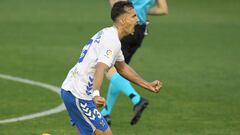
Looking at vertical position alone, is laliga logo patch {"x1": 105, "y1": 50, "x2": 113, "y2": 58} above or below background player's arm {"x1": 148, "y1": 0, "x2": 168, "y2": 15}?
above

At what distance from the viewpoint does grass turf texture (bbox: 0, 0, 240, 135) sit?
38.9ft

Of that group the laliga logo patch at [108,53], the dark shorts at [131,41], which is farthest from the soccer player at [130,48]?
the laliga logo patch at [108,53]

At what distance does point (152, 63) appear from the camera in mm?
18234

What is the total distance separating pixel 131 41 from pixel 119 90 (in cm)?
75

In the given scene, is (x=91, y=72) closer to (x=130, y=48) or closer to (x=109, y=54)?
(x=109, y=54)

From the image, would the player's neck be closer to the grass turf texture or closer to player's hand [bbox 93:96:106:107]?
player's hand [bbox 93:96:106:107]

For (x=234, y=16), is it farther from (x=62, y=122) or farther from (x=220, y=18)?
(x=62, y=122)

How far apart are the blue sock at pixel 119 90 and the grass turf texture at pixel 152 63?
26 cm

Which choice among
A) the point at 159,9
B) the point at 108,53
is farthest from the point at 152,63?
the point at 108,53

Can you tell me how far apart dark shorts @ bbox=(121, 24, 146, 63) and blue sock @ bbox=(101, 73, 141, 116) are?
0.33 m

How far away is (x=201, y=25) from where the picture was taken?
1069 inches

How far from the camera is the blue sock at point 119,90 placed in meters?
11.7

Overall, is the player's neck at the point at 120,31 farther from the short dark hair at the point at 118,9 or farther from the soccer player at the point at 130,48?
the soccer player at the point at 130,48

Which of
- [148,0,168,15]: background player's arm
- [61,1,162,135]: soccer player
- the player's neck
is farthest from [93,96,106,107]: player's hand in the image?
[148,0,168,15]: background player's arm
